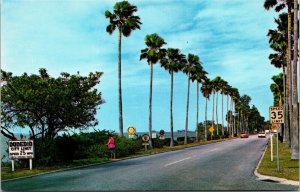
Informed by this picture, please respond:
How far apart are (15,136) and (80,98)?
14.0 feet

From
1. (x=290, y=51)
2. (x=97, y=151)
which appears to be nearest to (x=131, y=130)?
(x=97, y=151)

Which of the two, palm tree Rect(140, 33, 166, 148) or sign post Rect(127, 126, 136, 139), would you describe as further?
palm tree Rect(140, 33, 166, 148)

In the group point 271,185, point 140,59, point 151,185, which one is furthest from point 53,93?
point 140,59

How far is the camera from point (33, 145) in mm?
23578

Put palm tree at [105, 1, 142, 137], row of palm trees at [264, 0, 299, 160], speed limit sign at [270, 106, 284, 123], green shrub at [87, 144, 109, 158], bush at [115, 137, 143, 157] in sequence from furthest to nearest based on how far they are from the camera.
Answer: palm tree at [105, 1, 142, 137], bush at [115, 137, 143, 157], green shrub at [87, 144, 109, 158], row of palm trees at [264, 0, 299, 160], speed limit sign at [270, 106, 284, 123]

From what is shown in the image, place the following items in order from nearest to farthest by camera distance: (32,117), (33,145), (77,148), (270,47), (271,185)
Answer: (271,185), (33,145), (32,117), (77,148), (270,47)

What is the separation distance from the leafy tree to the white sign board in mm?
1667

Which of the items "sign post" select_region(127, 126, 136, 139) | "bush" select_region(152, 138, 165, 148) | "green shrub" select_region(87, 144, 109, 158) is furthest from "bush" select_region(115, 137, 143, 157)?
"bush" select_region(152, 138, 165, 148)

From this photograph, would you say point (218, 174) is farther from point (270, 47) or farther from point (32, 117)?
point (270, 47)

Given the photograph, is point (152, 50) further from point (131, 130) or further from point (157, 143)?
point (131, 130)

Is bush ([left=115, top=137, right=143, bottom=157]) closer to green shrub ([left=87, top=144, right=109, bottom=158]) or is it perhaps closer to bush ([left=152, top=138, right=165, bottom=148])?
green shrub ([left=87, top=144, right=109, bottom=158])

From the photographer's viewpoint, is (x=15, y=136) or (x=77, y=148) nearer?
(x=15, y=136)

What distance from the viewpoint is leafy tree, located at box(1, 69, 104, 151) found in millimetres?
24094

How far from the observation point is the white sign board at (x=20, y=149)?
23203 mm
